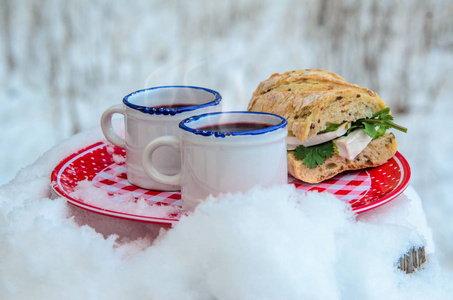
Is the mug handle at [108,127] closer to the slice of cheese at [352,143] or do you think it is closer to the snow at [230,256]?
the snow at [230,256]

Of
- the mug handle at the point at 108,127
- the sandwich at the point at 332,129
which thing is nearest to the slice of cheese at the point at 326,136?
the sandwich at the point at 332,129

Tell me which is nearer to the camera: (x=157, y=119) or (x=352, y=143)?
(x=157, y=119)

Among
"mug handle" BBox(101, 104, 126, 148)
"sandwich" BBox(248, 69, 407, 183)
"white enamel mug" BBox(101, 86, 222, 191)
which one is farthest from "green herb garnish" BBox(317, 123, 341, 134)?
"mug handle" BBox(101, 104, 126, 148)

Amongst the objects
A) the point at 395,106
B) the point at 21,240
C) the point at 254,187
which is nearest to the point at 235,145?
the point at 254,187

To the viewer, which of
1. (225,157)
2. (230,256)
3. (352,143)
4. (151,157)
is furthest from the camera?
(352,143)

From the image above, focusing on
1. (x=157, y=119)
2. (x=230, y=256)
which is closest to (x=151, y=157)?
(x=157, y=119)

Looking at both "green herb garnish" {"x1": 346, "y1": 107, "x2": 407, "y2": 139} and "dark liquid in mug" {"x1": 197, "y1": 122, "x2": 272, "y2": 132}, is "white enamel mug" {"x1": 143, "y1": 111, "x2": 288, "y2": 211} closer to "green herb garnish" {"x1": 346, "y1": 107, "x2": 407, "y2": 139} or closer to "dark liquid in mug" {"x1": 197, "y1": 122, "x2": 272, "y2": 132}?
"dark liquid in mug" {"x1": 197, "y1": 122, "x2": 272, "y2": 132}

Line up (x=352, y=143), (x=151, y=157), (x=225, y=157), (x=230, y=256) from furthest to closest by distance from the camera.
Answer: (x=352, y=143), (x=151, y=157), (x=225, y=157), (x=230, y=256)

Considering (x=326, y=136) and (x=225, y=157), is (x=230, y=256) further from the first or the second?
(x=326, y=136)
